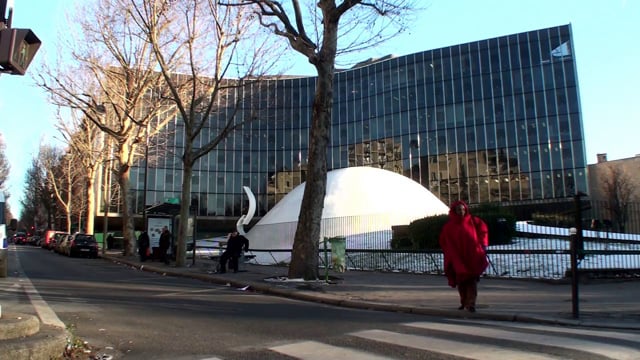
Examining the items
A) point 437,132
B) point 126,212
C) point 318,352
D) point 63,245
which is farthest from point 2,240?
point 437,132

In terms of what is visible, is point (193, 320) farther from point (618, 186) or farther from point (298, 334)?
point (618, 186)

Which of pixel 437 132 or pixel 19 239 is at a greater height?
pixel 437 132

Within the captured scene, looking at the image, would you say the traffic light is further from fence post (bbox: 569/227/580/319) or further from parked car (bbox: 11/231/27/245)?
parked car (bbox: 11/231/27/245)

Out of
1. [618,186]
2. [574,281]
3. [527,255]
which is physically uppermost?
[618,186]

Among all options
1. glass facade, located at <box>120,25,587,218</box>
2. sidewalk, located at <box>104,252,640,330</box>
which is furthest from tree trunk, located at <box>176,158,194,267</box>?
glass facade, located at <box>120,25,587,218</box>

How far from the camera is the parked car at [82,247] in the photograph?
114 ft

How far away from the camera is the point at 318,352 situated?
6055mm

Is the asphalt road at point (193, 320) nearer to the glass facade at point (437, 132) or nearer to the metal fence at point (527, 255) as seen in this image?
the metal fence at point (527, 255)

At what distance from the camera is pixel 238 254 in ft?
61.7

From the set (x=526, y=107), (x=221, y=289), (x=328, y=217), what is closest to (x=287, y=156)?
(x=526, y=107)

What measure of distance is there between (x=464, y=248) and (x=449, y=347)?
10.7 ft

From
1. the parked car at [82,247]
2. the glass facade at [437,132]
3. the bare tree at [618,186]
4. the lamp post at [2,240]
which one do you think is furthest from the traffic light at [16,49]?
the bare tree at [618,186]

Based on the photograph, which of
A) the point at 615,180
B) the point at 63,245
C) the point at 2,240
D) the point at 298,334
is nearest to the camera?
the point at 298,334

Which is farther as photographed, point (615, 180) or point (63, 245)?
point (615, 180)
